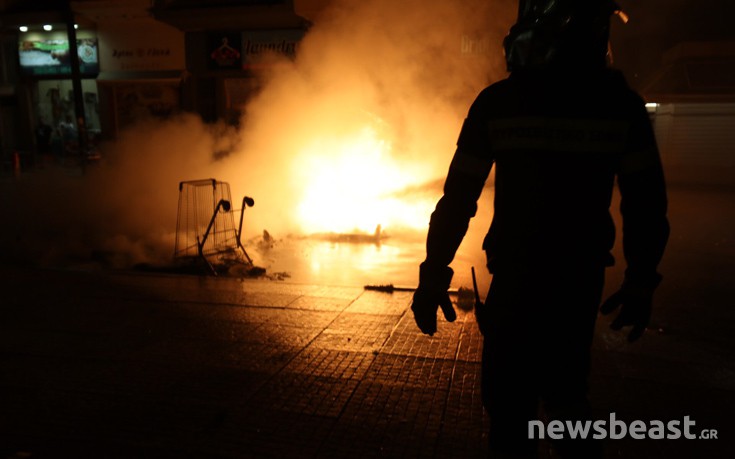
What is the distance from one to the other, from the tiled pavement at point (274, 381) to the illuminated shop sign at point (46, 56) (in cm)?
1510

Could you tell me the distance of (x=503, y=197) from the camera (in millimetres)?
1955

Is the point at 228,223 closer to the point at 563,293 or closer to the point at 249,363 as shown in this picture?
the point at 249,363

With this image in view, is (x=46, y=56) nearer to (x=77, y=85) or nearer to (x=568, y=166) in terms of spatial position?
(x=77, y=85)

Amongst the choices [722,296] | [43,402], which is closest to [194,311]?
[43,402]

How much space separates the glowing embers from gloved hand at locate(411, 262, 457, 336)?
6.53 meters

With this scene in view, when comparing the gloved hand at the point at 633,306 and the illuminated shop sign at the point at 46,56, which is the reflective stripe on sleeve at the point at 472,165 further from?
the illuminated shop sign at the point at 46,56

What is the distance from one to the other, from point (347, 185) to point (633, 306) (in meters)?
7.25

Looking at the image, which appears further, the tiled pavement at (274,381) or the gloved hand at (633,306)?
the tiled pavement at (274,381)

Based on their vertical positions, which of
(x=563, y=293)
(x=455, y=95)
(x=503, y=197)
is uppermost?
(x=455, y=95)

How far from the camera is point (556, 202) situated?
72.8 inches

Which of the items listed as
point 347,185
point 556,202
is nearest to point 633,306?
point 556,202

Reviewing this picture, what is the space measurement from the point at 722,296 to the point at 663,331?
62.8 inches

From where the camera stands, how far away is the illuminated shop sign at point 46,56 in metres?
17.2

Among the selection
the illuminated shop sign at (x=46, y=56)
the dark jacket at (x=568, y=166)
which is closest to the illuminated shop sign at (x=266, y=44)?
the illuminated shop sign at (x=46, y=56)
